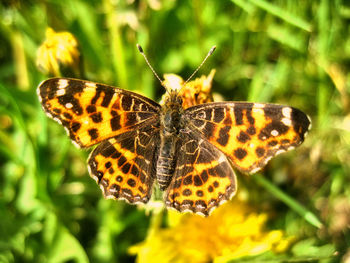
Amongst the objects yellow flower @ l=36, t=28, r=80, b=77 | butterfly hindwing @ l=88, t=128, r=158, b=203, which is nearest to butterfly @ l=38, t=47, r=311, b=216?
butterfly hindwing @ l=88, t=128, r=158, b=203

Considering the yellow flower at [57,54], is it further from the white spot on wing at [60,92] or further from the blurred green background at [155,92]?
the white spot on wing at [60,92]

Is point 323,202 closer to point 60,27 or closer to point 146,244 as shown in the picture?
point 146,244

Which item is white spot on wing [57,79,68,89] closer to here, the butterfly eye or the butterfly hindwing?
the butterfly hindwing

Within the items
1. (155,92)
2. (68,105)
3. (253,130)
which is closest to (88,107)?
(68,105)

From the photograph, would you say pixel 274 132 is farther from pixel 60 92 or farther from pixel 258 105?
pixel 60 92

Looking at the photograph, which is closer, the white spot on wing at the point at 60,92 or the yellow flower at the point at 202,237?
the white spot on wing at the point at 60,92

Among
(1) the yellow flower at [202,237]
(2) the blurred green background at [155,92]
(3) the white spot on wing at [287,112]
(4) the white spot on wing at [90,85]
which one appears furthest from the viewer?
(2) the blurred green background at [155,92]

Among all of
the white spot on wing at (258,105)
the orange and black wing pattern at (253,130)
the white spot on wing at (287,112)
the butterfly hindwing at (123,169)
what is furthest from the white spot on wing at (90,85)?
the white spot on wing at (287,112)
